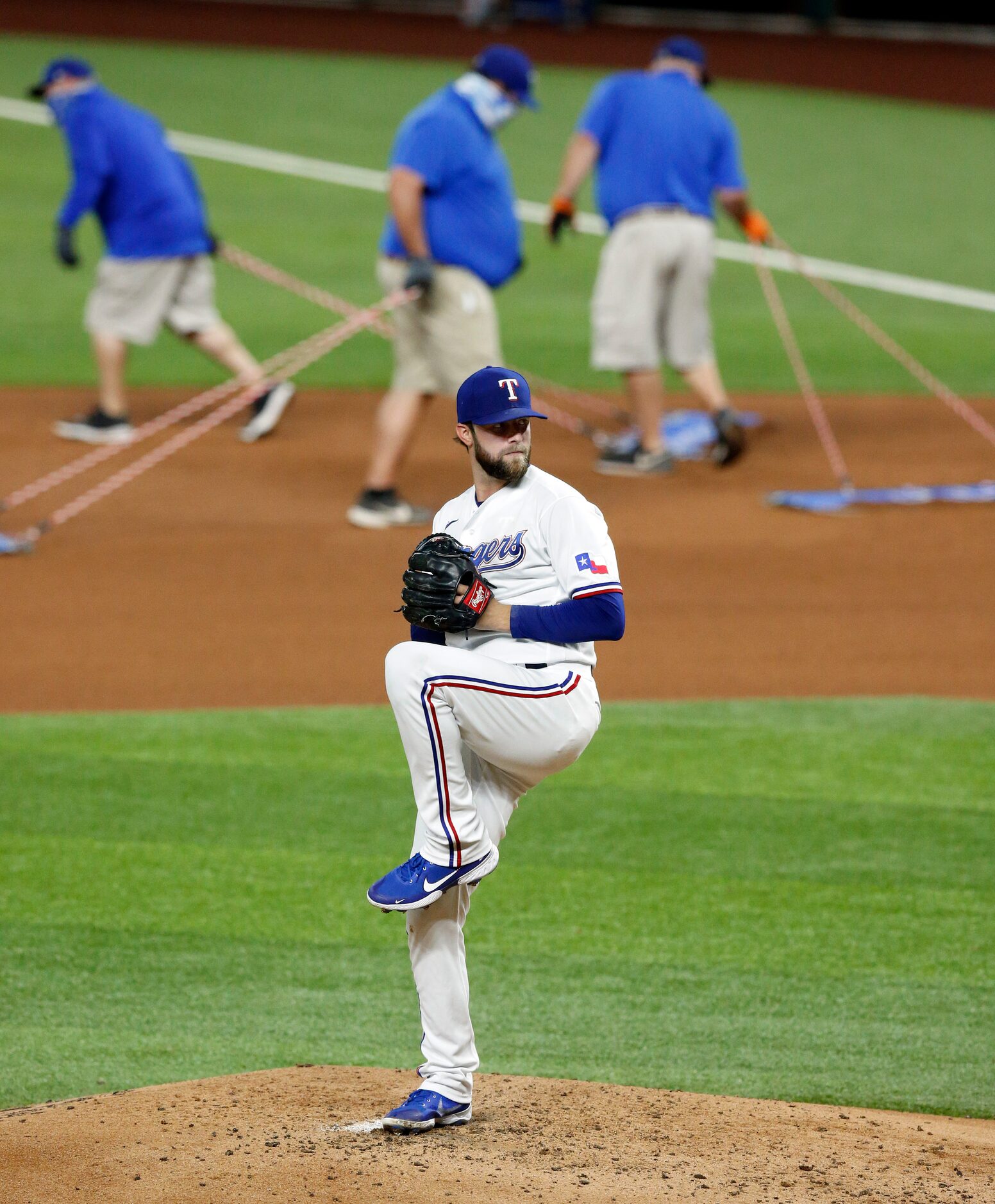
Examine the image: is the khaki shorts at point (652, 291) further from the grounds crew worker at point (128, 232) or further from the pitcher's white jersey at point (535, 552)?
the pitcher's white jersey at point (535, 552)

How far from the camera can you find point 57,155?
21.8 meters

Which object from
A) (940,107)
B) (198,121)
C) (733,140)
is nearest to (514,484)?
(733,140)

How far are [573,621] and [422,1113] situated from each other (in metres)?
1.23

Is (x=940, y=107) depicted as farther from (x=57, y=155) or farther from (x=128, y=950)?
(x=128, y=950)

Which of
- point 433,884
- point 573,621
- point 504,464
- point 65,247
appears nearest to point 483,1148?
point 433,884

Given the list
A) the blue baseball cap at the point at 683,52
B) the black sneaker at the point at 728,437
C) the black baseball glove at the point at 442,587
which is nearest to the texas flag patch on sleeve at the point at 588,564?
the black baseball glove at the point at 442,587

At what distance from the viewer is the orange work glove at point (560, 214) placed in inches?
431

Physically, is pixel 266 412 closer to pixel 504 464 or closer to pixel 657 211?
pixel 657 211

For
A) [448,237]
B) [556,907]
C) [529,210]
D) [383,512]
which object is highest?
[448,237]

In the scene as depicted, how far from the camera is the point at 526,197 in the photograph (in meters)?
21.0

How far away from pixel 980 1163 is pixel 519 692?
5.19ft

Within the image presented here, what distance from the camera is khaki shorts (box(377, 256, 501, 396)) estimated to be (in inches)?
374

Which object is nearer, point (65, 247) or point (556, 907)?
point (556, 907)

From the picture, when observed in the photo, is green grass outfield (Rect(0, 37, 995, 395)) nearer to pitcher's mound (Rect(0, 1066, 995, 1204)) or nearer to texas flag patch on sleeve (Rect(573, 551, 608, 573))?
pitcher's mound (Rect(0, 1066, 995, 1204))
